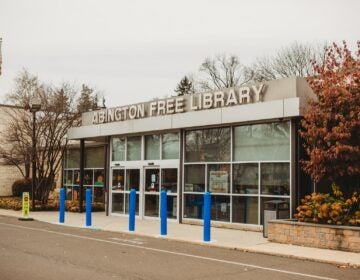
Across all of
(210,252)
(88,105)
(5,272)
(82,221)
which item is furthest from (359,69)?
(88,105)

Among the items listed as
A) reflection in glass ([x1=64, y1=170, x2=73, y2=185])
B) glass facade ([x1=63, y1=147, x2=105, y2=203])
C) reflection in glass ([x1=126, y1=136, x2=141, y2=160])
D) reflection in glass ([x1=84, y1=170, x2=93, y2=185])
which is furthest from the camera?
reflection in glass ([x1=64, y1=170, x2=73, y2=185])

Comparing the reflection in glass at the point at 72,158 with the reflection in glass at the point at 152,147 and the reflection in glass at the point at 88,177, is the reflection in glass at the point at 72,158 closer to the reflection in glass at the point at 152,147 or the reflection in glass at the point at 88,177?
the reflection in glass at the point at 88,177

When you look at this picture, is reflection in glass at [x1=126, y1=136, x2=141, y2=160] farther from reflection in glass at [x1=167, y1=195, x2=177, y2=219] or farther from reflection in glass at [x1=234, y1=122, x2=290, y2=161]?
reflection in glass at [x1=234, y1=122, x2=290, y2=161]

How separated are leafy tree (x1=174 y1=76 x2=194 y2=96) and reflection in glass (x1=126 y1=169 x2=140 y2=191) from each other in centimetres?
3826

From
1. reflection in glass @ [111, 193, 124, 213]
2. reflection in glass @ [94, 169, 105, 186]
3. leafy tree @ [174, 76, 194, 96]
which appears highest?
leafy tree @ [174, 76, 194, 96]

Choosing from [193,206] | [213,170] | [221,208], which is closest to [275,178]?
[221,208]

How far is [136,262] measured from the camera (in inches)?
408

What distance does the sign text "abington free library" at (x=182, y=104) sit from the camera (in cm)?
1703

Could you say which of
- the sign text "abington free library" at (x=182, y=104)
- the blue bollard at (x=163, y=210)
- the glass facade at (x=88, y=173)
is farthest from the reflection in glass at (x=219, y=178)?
the glass facade at (x=88, y=173)

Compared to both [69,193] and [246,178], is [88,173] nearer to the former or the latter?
[69,193]

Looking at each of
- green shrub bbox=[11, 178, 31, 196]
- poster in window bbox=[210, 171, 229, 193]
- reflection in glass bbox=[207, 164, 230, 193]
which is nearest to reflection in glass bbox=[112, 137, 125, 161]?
reflection in glass bbox=[207, 164, 230, 193]

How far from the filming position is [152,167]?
2070 centimetres

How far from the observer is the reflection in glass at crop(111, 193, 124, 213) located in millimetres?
22267

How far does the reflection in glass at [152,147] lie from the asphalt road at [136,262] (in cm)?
645
